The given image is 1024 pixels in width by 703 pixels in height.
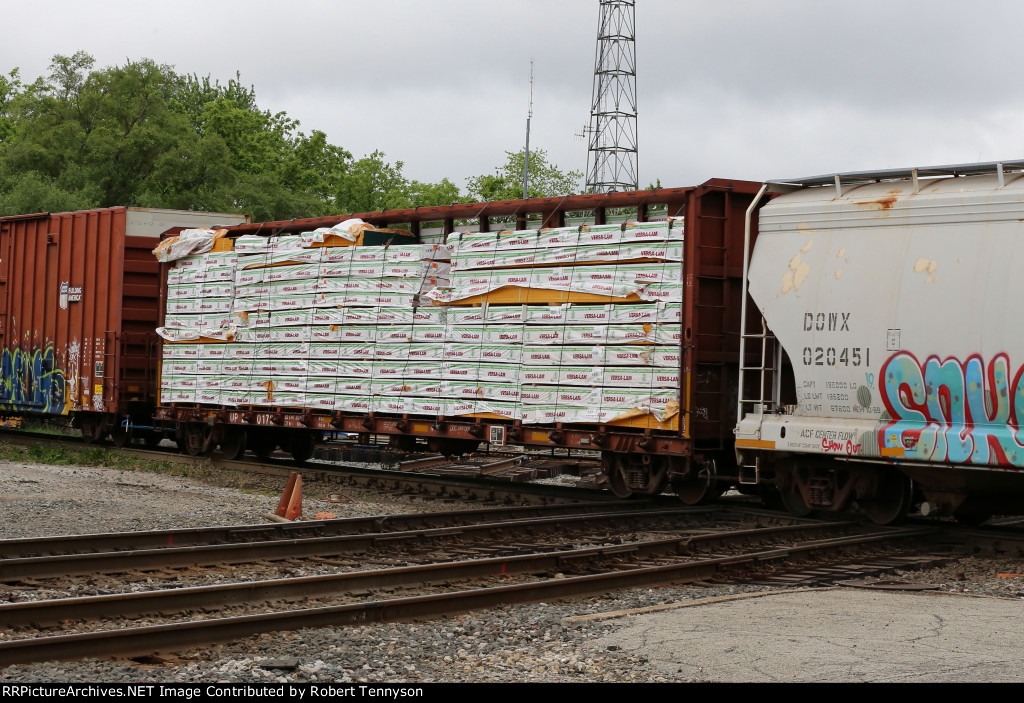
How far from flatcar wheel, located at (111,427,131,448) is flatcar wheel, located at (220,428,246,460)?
291 centimetres

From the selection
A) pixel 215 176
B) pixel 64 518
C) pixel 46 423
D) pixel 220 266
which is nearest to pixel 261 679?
pixel 64 518

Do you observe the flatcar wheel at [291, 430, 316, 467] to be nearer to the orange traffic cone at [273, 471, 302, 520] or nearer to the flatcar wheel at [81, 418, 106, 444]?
the flatcar wheel at [81, 418, 106, 444]

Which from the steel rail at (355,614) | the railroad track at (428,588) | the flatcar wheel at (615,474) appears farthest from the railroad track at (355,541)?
the steel rail at (355,614)

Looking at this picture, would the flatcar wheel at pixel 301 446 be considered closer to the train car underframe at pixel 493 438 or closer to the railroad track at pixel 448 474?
the train car underframe at pixel 493 438

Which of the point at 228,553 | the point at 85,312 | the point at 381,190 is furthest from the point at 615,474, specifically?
the point at 381,190

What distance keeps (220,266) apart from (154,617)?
1168 centimetres

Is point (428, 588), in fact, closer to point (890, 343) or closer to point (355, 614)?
point (355, 614)

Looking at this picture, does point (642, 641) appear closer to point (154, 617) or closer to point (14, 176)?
point (154, 617)

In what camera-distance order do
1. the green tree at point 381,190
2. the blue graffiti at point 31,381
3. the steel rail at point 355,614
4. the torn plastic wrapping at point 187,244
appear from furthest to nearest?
the green tree at point 381,190 < the blue graffiti at point 31,381 < the torn plastic wrapping at point 187,244 < the steel rail at point 355,614

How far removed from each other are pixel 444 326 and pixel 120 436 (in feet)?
30.0

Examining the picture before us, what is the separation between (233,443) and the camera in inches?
778

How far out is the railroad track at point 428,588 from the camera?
6.85 meters

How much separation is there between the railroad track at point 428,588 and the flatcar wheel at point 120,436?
42.0 feet

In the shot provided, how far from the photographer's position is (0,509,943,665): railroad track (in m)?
6.85
